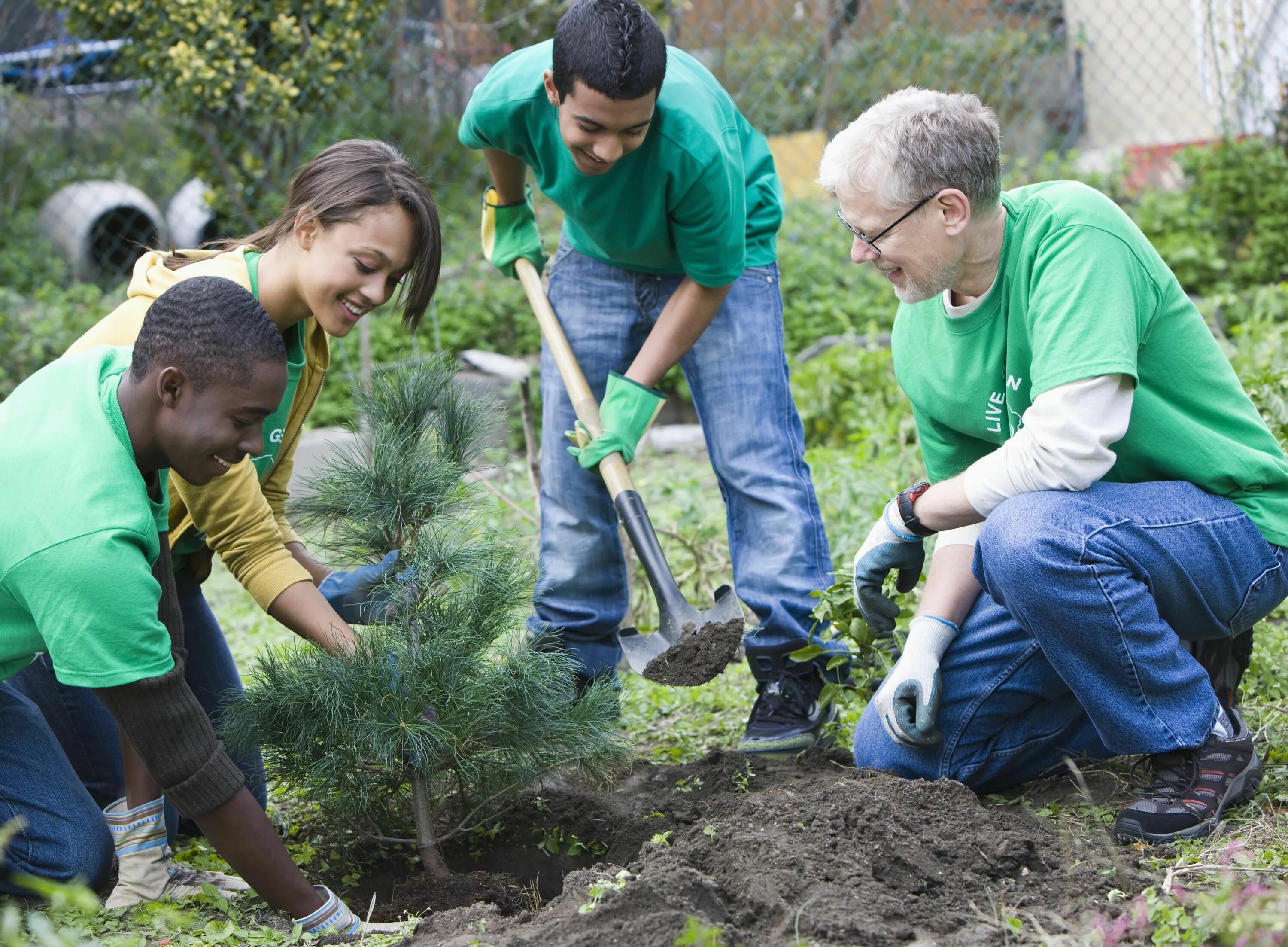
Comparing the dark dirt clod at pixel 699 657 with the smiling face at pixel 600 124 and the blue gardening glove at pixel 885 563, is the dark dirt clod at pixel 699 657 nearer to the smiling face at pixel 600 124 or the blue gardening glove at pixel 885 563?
the blue gardening glove at pixel 885 563

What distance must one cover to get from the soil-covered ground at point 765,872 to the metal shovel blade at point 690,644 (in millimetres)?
256

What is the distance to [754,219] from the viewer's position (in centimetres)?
283

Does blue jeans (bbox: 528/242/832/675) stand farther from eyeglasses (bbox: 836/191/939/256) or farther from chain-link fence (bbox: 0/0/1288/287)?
chain-link fence (bbox: 0/0/1288/287)

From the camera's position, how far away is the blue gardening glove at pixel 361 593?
7.55 feet

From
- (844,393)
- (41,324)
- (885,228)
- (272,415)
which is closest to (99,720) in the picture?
(272,415)

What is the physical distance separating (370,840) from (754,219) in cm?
161

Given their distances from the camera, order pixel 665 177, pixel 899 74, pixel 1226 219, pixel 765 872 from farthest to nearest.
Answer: pixel 899 74
pixel 1226 219
pixel 665 177
pixel 765 872

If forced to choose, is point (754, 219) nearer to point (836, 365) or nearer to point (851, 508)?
point (851, 508)

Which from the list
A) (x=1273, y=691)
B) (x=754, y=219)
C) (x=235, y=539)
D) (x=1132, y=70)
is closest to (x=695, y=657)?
(x=235, y=539)

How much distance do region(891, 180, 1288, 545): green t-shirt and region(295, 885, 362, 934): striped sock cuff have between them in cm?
139

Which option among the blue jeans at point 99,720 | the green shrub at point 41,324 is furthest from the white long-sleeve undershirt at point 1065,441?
the green shrub at point 41,324

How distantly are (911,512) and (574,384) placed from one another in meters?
0.89

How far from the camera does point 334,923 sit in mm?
1924

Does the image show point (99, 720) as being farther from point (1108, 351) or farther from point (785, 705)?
point (1108, 351)
